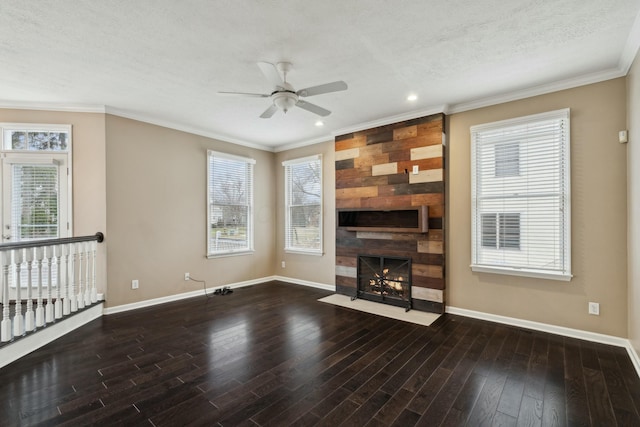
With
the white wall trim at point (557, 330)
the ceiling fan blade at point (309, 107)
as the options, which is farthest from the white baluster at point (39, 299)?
the white wall trim at point (557, 330)

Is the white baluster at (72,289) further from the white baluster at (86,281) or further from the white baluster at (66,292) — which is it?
the white baluster at (86,281)

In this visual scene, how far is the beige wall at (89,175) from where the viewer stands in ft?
13.3

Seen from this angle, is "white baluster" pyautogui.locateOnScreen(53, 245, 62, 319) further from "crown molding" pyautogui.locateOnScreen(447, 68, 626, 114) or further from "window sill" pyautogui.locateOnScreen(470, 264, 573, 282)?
"crown molding" pyautogui.locateOnScreen(447, 68, 626, 114)

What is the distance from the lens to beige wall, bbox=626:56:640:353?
2.63 m

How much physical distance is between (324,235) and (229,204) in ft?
6.13

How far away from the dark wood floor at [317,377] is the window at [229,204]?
1.95 metres

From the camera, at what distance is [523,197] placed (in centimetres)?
356

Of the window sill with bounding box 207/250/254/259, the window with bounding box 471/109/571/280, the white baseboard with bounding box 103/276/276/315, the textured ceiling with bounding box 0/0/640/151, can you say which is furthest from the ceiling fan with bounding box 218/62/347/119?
the white baseboard with bounding box 103/276/276/315

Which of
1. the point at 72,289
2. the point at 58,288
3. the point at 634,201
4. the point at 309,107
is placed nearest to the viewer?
the point at 634,201

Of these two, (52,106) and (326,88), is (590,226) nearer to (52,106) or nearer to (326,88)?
(326,88)

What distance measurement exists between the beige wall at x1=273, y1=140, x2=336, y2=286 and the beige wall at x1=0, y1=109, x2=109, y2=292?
3067 mm

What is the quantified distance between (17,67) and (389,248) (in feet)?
15.6

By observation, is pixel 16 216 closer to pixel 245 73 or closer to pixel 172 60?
pixel 172 60

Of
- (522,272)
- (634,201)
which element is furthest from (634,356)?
(634,201)
